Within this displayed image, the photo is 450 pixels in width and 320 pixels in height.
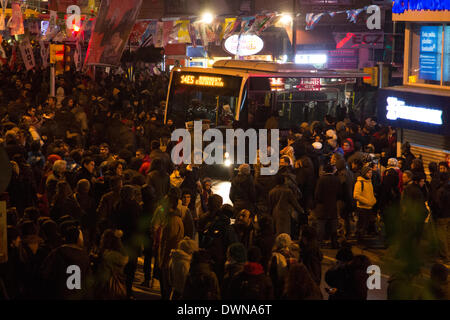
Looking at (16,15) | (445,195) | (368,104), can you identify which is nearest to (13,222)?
(445,195)

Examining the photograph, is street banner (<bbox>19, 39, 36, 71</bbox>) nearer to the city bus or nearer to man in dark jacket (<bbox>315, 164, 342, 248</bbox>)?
the city bus

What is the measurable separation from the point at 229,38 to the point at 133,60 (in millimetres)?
8073

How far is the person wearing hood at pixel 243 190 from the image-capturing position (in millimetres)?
12195

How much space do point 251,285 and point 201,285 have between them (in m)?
0.50

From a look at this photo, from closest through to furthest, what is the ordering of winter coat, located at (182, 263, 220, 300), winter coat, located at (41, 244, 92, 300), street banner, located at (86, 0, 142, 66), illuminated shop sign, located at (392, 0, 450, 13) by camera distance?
winter coat, located at (182, 263, 220, 300)
winter coat, located at (41, 244, 92, 300)
illuminated shop sign, located at (392, 0, 450, 13)
street banner, located at (86, 0, 142, 66)

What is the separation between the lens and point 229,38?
27.5 metres

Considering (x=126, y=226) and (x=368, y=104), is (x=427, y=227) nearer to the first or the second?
(x=126, y=226)

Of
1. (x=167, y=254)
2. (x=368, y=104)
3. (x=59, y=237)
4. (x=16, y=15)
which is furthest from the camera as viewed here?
(x=16, y=15)

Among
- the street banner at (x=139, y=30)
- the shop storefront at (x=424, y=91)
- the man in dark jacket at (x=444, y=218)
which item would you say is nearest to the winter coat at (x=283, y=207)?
the man in dark jacket at (x=444, y=218)

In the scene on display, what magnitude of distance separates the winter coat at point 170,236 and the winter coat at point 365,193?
463 cm

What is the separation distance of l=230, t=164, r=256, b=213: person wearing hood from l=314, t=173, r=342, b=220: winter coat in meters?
1.17

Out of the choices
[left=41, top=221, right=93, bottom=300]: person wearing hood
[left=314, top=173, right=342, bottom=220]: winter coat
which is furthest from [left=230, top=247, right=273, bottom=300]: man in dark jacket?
[left=314, top=173, right=342, bottom=220]: winter coat

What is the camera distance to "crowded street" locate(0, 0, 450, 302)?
25.3 feet

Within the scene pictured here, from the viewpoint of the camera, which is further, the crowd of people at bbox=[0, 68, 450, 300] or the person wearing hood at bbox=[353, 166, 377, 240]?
the person wearing hood at bbox=[353, 166, 377, 240]
